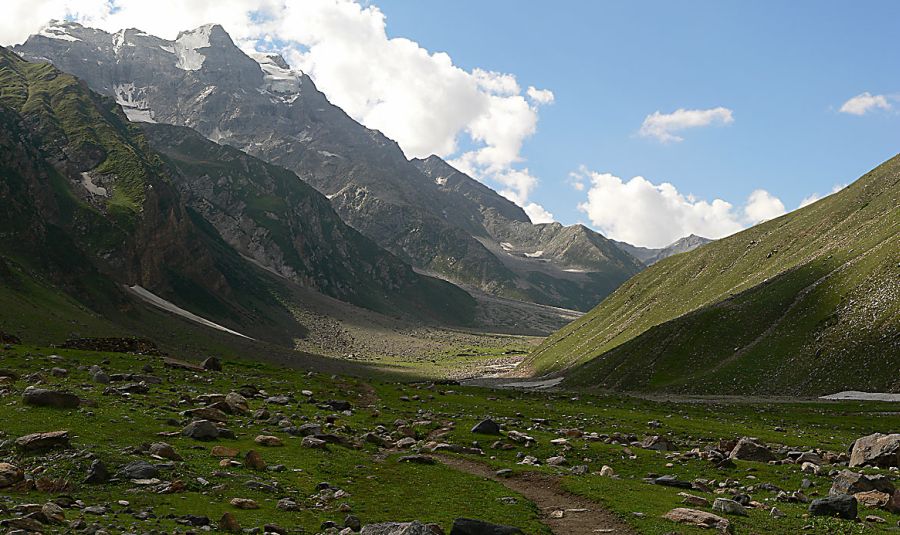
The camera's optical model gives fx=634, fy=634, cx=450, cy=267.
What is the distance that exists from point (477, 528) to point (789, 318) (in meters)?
112

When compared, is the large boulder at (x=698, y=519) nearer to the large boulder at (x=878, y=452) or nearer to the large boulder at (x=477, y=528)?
the large boulder at (x=477, y=528)

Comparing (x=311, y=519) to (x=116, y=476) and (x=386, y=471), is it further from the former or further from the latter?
(x=386, y=471)

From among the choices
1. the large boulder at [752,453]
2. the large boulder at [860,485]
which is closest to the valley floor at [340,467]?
the large boulder at [752,453]

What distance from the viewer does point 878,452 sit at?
3481cm

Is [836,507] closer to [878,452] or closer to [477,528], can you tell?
[477,528]

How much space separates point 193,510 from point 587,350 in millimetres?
159740

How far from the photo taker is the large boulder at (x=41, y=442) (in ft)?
77.8

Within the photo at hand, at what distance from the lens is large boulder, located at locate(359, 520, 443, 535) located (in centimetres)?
1756

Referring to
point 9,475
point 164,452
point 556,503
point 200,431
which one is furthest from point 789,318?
point 9,475

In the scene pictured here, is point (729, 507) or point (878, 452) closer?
point (729, 507)

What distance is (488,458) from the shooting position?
119 ft

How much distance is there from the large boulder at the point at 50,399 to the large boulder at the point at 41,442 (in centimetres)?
890

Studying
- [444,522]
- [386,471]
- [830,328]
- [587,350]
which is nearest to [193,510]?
[444,522]

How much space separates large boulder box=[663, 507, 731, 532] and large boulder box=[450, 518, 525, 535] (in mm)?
6745
